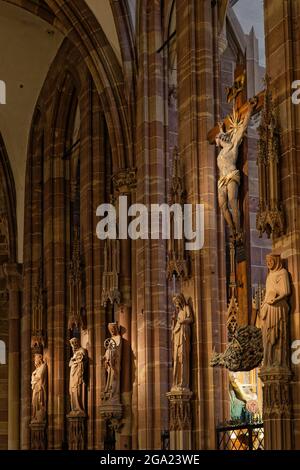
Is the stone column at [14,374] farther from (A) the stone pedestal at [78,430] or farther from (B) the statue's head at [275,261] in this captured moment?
(B) the statue's head at [275,261]

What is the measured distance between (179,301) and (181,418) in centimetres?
190

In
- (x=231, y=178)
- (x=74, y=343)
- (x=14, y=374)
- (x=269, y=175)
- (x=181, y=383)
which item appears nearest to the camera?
(x=269, y=175)

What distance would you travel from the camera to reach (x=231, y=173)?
16906 mm

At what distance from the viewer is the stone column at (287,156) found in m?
14.2

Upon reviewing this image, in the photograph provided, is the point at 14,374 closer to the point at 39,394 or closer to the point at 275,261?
the point at 39,394

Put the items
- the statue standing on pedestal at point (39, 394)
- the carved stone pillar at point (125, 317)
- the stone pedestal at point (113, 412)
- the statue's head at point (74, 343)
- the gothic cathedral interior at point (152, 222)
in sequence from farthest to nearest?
A: the statue standing on pedestal at point (39, 394) < the statue's head at point (74, 343) < the carved stone pillar at point (125, 317) < the stone pedestal at point (113, 412) < the gothic cathedral interior at point (152, 222)

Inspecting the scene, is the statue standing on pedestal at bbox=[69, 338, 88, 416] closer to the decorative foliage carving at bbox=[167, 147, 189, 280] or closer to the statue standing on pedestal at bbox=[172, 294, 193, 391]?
the decorative foliage carving at bbox=[167, 147, 189, 280]

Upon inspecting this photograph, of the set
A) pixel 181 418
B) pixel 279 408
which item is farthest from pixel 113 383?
pixel 279 408

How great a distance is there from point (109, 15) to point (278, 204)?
953 cm

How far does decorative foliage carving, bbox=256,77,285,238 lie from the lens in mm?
14602

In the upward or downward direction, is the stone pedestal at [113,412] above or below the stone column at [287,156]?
below

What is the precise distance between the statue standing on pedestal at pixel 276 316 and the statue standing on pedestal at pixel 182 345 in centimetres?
336

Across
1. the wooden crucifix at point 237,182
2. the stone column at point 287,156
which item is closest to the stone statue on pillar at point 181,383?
the wooden crucifix at point 237,182
